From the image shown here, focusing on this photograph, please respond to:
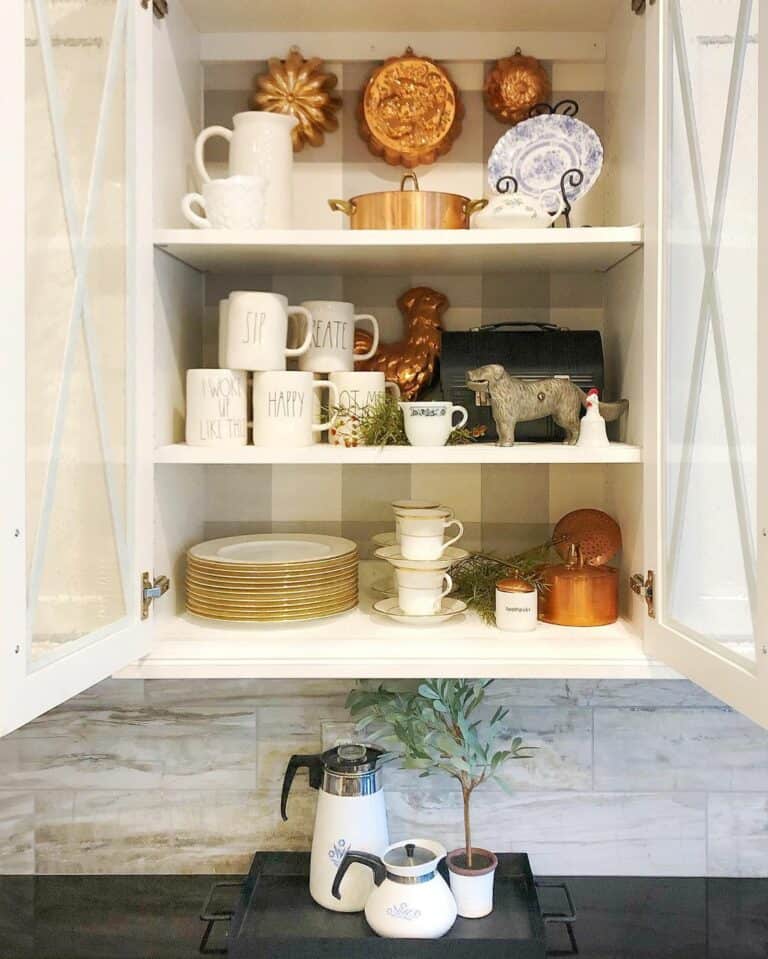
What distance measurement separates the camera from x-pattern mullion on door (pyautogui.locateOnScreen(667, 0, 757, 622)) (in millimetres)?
878

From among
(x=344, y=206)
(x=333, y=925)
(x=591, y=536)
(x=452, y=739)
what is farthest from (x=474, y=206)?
(x=333, y=925)

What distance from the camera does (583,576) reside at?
1.27 meters

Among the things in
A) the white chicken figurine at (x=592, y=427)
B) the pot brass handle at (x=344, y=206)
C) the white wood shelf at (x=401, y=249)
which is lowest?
the white chicken figurine at (x=592, y=427)

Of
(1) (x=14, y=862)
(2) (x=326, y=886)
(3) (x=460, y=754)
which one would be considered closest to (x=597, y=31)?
(3) (x=460, y=754)

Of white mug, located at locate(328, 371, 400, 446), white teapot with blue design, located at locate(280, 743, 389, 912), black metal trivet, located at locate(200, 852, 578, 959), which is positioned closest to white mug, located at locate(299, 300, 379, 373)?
white mug, located at locate(328, 371, 400, 446)

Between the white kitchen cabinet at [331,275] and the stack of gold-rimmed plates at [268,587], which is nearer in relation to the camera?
the white kitchen cabinet at [331,275]

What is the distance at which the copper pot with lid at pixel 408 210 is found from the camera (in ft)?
4.03

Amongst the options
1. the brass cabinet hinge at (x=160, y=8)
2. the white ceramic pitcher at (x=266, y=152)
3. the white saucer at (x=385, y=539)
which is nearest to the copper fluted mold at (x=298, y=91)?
the white ceramic pitcher at (x=266, y=152)

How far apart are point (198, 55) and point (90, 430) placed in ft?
2.60

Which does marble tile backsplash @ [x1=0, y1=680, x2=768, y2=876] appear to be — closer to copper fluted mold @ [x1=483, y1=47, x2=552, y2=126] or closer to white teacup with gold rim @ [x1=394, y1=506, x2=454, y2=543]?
white teacup with gold rim @ [x1=394, y1=506, x2=454, y2=543]

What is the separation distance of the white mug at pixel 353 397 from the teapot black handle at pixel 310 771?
50 cm

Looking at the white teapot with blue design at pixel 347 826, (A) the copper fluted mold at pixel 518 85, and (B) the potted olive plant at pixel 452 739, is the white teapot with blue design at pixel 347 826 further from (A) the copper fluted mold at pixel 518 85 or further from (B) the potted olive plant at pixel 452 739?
(A) the copper fluted mold at pixel 518 85

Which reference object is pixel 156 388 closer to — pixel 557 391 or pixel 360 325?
pixel 360 325

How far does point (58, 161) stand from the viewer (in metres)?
0.88
